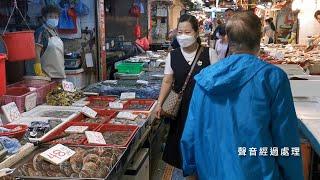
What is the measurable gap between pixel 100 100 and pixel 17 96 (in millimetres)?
1186

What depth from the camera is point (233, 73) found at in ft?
7.93

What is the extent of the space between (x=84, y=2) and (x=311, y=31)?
10.4 m

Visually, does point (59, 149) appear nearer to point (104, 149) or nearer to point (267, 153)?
point (104, 149)

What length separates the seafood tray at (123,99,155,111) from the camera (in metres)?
4.93

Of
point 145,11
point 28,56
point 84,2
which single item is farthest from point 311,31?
point 28,56

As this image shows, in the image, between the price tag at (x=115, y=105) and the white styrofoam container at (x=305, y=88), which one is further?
the price tag at (x=115, y=105)

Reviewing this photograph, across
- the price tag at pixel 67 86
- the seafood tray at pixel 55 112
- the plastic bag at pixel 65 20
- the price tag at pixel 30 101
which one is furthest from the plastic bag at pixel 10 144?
the plastic bag at pixel 65 20

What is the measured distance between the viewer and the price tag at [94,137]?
3.47 meters

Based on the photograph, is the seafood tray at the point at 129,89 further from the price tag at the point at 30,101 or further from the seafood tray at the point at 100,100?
the price tag at the point at 30,101

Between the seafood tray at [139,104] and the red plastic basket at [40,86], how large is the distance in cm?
102

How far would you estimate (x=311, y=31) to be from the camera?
15.0 meters

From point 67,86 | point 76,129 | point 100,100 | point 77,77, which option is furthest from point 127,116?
point 77,77

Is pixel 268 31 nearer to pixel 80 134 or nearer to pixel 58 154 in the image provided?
pixel 80 134

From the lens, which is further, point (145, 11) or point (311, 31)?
point (311, 31)
